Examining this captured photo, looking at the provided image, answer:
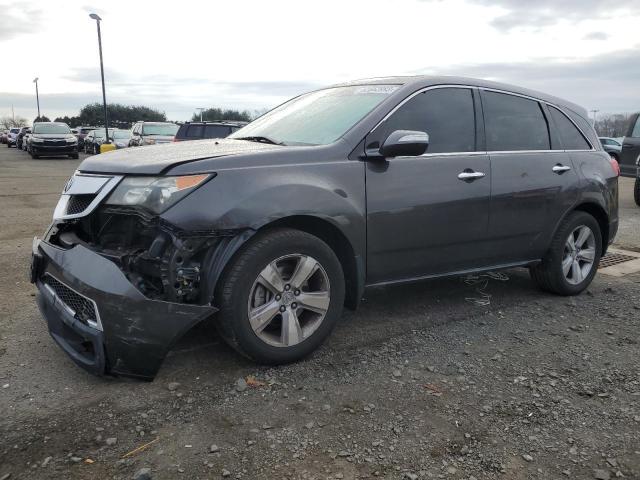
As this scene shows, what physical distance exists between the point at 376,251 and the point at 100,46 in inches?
1129

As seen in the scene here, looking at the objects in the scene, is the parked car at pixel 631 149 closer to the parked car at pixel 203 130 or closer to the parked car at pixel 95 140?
the parked car at pixel 203 130

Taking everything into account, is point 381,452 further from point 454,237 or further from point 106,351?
point 454,237

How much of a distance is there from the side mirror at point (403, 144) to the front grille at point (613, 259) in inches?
149

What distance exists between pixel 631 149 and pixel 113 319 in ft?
44.7

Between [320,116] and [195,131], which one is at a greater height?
[195,131]

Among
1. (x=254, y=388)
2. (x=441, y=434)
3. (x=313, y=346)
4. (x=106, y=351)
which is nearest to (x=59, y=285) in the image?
(x=106, y=351)

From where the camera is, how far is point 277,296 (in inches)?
131

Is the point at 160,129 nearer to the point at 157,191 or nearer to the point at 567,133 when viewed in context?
the point at 567,133

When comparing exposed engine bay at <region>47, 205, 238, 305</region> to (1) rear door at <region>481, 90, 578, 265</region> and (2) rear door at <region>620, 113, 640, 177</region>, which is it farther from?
(2) rear door at <region>620, 113, 640, 177</region>

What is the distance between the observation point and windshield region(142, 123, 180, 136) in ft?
66.7

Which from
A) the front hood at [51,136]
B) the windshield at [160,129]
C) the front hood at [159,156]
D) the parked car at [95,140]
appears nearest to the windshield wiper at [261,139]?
the front hood at [159,156]

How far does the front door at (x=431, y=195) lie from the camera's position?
372cm

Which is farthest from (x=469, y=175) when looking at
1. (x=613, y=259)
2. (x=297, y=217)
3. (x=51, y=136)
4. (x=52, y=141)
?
(x=51, y=136)

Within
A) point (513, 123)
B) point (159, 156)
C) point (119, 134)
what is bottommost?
point (159, 156)
